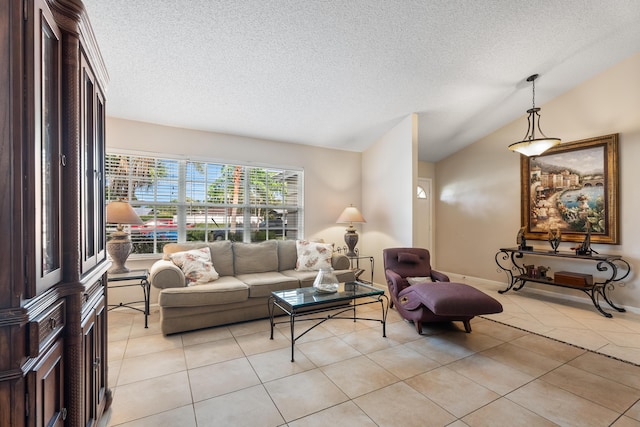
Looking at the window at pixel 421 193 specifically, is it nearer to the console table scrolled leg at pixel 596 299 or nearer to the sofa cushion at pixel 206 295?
the console table scrolled leg at pixel 596 299

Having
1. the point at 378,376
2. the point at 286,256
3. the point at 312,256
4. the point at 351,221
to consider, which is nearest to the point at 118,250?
the point at 286,256

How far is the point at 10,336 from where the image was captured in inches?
34.8

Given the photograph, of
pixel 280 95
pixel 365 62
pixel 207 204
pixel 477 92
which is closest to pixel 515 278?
pixel 477 92

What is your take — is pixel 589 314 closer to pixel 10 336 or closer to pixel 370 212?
pixel 370 212

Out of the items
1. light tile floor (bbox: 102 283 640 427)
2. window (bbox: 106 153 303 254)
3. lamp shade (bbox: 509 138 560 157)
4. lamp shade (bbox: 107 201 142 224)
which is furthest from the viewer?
window (bbox: 106 153 303 254)

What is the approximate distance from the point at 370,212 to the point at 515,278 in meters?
2.46

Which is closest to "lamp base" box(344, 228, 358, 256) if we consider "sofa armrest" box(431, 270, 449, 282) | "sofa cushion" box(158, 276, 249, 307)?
"sofa armrest" box(431, 270, 449, 282)

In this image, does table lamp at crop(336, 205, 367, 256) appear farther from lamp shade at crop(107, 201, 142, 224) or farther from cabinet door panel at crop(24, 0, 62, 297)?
cabinet door panel at crop(24, 0, 62, 297)

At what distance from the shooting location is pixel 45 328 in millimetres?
1045

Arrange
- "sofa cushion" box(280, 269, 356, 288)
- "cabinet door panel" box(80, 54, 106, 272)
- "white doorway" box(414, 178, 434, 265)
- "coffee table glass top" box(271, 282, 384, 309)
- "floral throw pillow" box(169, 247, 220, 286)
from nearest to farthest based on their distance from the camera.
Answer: "cabinet door panel" box(80, 54, 106, 272) → "coffee table glass top" box(271, 282, 384, 309) → "floral throw pillow" box(169, 247, 220, 286) → "sofa cushion" box(280, 269, 356, 288) → "white doorway" box(414, 178, 434, 265)

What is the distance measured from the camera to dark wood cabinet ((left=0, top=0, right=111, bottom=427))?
874 millimetres

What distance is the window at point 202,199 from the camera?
375 centimetres

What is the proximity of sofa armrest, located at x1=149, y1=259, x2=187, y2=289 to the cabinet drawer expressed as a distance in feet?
6.23

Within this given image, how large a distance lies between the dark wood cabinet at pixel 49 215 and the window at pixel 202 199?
2.37 meters
